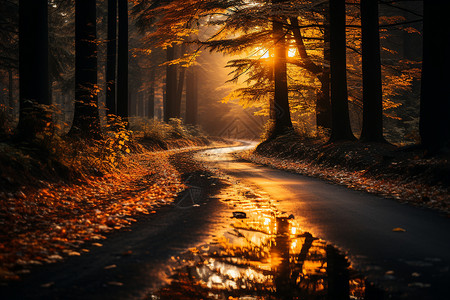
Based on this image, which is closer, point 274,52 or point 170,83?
point 274,52

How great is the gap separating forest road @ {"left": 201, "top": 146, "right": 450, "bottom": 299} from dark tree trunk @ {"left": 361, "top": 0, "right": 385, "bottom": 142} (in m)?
4.67

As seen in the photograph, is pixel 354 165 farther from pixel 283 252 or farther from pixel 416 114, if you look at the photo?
pixel 416 114

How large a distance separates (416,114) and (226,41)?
1643 cm

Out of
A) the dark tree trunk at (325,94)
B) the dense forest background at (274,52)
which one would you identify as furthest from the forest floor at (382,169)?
the dark tree trunk at (325,94)

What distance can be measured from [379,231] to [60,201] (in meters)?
5.64

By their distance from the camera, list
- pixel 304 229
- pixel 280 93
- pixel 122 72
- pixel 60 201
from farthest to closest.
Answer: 1. pixel 280 93
2. pixel 122 72
3. pixel 60 201
4. pixel 304 229

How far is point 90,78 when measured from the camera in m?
13.3

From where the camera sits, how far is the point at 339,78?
1498 centimetres

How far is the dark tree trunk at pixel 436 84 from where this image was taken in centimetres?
956

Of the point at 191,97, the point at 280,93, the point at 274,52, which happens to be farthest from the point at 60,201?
the point at 191,97

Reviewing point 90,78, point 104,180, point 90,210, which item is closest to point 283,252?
point 90,210

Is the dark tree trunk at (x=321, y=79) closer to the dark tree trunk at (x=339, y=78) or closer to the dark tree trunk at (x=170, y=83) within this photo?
the dark tree trunk at (x=339, y=78)

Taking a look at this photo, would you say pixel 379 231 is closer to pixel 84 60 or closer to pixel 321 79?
pixel 84 60

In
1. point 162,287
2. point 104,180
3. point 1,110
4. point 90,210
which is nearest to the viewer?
point 162,287
